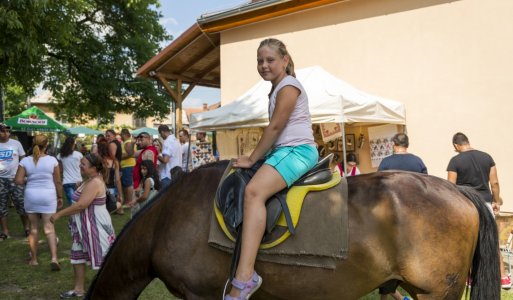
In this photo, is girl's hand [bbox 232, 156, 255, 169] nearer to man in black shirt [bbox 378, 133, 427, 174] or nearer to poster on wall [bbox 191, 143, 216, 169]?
man in black shirt [bbox 378, 133, 427, 174]

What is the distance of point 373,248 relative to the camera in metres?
2.50

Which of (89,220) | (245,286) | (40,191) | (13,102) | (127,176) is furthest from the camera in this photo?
(13,102)

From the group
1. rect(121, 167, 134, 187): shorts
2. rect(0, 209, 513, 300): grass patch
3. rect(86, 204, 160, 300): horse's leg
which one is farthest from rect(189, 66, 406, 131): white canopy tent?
rect(86, 204, 160, 300): horse's leg

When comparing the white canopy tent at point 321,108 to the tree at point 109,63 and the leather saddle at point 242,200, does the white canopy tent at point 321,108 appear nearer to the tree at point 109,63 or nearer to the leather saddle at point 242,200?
the leather saddle at point 242,200

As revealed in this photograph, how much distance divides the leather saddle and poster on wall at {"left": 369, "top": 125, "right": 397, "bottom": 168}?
221 inches

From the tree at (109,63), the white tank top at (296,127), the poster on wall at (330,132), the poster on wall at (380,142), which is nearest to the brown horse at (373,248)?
the white tank top at (296,127)

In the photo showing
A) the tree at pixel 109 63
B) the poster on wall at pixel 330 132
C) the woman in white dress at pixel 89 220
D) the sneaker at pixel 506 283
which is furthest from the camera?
the tree at pixel 109 63

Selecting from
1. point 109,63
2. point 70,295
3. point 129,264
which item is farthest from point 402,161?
point 109,63

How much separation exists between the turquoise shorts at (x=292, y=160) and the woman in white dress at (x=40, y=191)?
4173 millimetres

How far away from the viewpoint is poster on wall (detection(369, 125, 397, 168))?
784 cm

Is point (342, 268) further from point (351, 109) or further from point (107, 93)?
point (107, 93)

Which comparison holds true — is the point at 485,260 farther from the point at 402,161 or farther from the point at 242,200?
the point at 402,161

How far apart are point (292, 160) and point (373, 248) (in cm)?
76

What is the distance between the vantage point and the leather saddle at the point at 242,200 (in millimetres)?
2451
